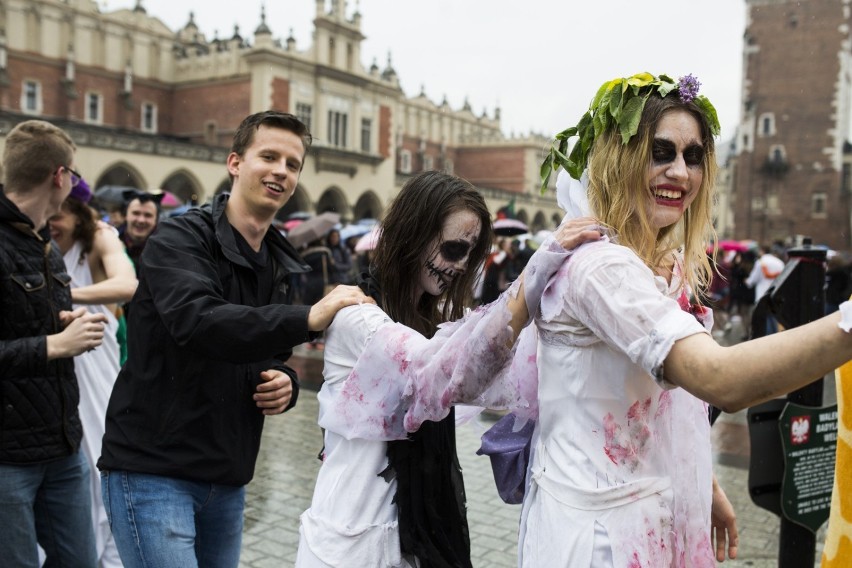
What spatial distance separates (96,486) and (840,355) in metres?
3.63

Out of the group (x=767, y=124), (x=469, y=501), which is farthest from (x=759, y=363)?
(x=767, y=124)

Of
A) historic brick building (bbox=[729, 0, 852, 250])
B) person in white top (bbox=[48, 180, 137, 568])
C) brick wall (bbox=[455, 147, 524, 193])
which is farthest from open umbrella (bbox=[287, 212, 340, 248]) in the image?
brick wall (bbox=[455, 147, 524, 193])

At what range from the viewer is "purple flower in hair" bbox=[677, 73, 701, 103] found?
176 cm

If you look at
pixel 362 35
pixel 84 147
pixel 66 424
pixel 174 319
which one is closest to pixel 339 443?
pixel 174 319

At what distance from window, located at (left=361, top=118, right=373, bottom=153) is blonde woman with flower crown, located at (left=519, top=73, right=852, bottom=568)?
39350mm

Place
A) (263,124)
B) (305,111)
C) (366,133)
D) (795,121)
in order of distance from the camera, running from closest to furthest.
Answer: (263,124) < (305,111) < (366,133) < (795,121)

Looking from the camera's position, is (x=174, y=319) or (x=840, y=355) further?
(x=174, y=319)

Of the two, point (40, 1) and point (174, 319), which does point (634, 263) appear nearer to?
point (174, 319)

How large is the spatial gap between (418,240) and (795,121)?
53010 millimetres

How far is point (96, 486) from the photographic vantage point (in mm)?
3844

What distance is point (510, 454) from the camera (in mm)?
2025

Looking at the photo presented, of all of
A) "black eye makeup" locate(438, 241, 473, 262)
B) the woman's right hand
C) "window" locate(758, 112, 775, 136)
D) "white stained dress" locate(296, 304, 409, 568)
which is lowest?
"white stained dress" locate(296, 304, 409, 568)

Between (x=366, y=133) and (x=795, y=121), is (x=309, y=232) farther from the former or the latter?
(x=795, y=121)

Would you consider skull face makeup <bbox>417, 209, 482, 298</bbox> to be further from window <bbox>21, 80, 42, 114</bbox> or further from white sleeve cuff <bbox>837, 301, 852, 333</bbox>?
window <bbox>21, 80, 42, 114</bbox>
